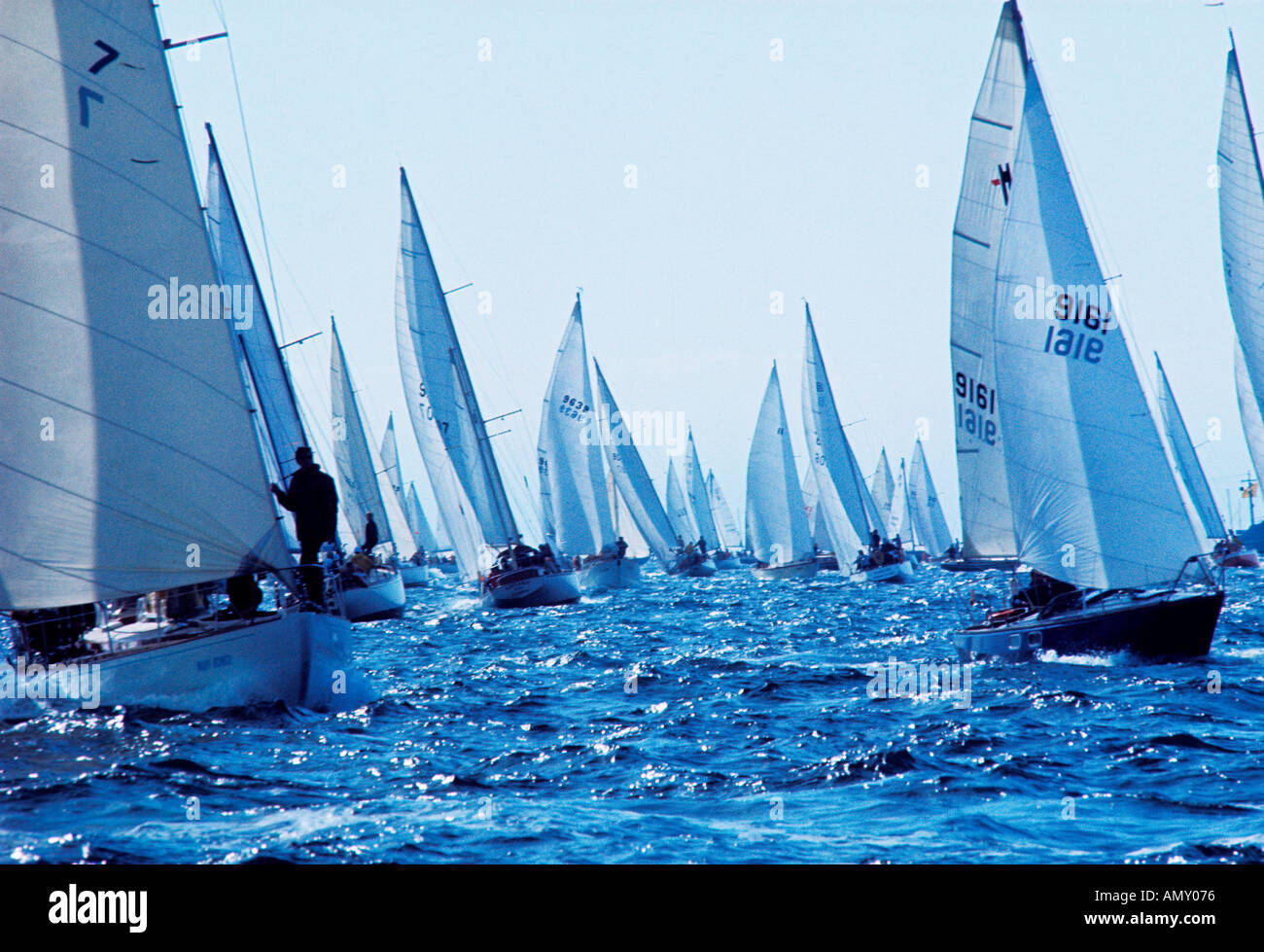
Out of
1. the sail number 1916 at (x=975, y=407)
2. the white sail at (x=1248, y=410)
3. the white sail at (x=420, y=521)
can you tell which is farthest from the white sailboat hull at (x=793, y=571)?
the white sail at (x=420, y=521)

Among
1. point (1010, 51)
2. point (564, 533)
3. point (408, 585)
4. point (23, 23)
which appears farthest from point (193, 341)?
point (408, 585)

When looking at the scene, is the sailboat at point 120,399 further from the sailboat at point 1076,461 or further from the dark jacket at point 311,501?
the sailboat at point 1076,461

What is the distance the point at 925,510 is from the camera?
242 ft

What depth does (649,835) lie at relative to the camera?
23.3 ft

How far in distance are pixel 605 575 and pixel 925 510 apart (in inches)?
1364

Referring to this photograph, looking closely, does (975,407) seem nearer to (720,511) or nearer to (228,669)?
(228,669)

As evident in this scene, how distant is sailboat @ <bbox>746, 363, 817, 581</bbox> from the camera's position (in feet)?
169

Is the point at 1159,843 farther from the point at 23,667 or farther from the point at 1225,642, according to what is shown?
the point at 1225,642

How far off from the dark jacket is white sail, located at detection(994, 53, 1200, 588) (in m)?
8.73

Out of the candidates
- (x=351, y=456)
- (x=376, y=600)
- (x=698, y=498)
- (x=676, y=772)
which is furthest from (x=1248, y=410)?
(x=698, y=498)

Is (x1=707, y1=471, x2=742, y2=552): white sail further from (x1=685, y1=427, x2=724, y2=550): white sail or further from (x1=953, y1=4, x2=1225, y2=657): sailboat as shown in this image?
(x1=953, y1=4, x2=1225, y2=657): sailboat

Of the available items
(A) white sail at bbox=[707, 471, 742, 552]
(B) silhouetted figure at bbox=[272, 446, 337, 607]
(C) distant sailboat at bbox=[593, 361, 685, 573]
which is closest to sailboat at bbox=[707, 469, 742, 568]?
(A) white sail at bbox=[707, 471, 742, 552]

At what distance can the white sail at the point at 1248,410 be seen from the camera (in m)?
23.1
